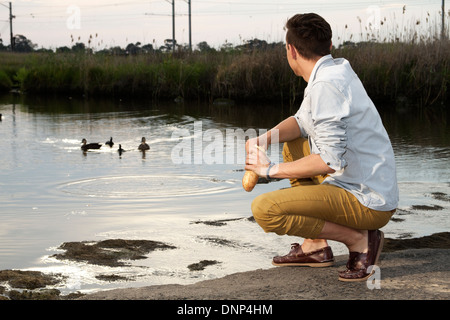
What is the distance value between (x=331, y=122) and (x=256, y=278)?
3.13ft

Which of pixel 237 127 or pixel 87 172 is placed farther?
pixel 237 127

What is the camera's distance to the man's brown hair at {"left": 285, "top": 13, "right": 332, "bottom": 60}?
138 inches

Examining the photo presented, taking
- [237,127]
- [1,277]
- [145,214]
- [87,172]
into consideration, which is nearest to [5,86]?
A: [237,127]

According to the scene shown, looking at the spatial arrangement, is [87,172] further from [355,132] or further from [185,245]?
[355,132]

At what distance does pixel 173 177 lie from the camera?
301 inches

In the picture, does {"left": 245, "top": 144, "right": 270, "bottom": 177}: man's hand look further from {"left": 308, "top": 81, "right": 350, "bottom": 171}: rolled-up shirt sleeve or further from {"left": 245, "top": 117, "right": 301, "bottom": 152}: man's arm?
{"left": 308, "top": 81, "right": 350, "bottom": 171}: rolled-up shirt sleeve

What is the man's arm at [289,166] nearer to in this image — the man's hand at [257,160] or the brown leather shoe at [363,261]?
the man's hand at [257,160]

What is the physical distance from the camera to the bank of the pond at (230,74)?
16.5 m

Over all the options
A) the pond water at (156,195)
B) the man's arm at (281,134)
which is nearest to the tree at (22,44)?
the pond water at (156,195)

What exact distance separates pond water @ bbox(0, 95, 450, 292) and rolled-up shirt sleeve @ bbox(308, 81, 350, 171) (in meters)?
1.16

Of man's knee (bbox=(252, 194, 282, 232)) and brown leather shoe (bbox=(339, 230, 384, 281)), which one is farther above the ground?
man's knee (bbox=(252, 194, 282, 232))

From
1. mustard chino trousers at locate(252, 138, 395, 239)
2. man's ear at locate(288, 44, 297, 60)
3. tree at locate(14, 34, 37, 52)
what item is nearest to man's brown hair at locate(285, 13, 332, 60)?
man's ear at locate(288, 44, 297, 60)

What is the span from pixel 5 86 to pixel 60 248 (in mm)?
21909

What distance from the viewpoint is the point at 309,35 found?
3.54 meters
